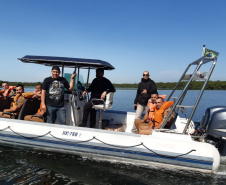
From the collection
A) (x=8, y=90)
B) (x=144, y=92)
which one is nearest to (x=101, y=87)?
(x=144, y=92)

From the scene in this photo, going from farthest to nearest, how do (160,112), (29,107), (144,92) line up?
(144,92) < (29,107) < (160,112)

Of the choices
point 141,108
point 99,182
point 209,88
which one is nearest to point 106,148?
point 99,182

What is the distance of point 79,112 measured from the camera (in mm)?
5016

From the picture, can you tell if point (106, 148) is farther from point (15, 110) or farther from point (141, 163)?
point (15, 110)

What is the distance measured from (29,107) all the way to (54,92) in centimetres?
110

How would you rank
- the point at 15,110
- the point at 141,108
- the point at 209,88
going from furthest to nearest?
the point at 209,88 → the point at 141,108 → the point at 15,110

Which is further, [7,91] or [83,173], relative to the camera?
[7,91]

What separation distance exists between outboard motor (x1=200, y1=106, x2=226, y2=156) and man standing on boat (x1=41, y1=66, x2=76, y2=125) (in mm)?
2874

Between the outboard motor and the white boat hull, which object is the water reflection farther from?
the outboard motor

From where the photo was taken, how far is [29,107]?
4867 mm

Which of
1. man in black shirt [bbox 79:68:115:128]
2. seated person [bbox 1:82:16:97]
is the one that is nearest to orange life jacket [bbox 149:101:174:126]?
man in black shirt [bbox 79:68:115:128]

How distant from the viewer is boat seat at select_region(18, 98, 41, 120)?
4715 mm

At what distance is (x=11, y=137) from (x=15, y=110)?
65cm

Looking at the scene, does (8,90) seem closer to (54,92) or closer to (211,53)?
(54,92)
